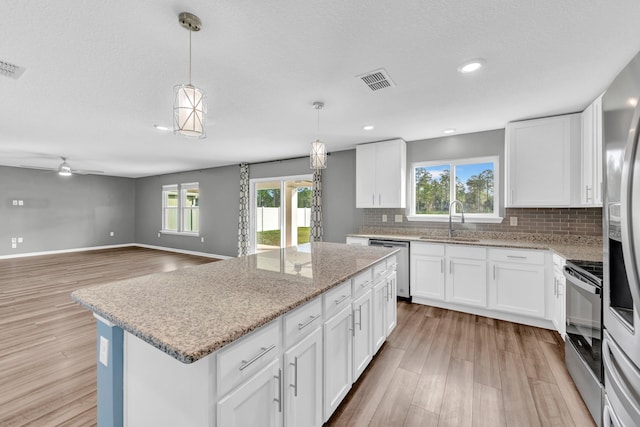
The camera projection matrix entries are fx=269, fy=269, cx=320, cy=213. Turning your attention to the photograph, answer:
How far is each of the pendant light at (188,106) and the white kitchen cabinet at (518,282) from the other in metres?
3.41

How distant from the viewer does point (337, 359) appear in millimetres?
1709

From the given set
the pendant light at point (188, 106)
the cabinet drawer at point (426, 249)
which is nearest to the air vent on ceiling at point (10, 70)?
the pendant light at point (188, 106)

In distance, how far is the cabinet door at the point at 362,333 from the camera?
1.94 meters

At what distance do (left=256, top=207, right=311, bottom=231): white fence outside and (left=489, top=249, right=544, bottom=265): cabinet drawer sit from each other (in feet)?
11.4

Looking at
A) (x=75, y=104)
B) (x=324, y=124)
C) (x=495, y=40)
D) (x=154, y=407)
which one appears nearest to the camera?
(x=154, y=407)

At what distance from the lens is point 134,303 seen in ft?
4.04

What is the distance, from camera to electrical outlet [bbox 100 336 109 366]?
1234mm

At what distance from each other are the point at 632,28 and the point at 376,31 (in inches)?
62.0

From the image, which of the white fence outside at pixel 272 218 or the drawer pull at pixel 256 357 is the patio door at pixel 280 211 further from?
the drawer pull at pixel 256 357

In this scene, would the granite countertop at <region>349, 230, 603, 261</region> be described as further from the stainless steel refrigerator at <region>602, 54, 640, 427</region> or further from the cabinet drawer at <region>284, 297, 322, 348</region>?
the cabinet drawer at <region>284, 297, 322, 348</region>

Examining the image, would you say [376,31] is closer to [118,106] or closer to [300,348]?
[300,348]

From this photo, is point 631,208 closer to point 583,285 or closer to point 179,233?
point 583,285

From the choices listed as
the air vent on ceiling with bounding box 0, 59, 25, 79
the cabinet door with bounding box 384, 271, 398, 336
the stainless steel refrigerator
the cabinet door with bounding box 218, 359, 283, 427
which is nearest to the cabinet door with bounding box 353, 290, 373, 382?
the cabinet door with bounding box 384, 271, 398, 336

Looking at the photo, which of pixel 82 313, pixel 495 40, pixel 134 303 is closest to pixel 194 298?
pixel 134 303
